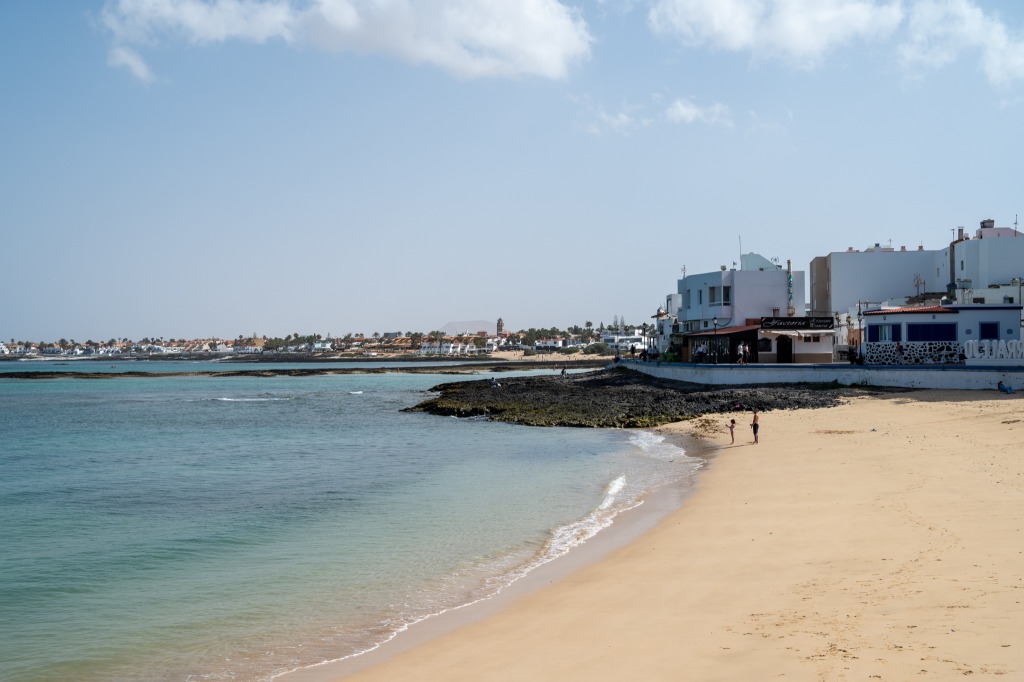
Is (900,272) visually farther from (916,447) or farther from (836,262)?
(916,447)

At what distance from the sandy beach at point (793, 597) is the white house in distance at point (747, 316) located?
2874cm

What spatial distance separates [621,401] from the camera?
43969 millimetres

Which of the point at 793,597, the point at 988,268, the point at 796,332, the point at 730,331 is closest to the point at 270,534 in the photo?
the point at 793,597

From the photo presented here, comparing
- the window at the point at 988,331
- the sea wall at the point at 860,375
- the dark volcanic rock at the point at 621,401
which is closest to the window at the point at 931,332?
the window at the point at 988,331

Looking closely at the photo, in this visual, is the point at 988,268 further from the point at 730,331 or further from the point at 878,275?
the point at 730,331

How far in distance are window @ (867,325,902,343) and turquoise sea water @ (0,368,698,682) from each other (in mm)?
15154

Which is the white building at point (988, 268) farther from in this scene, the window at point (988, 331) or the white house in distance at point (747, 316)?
the window at point (988, 331)

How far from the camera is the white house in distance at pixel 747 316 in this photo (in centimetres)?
4691

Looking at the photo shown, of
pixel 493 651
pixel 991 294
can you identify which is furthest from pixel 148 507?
pixel 991 294

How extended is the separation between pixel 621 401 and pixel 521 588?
32.4m

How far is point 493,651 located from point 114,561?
920 centimetres

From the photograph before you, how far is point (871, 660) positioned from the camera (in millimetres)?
7324

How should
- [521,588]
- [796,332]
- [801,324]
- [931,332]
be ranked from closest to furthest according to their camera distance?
[521,588] < [931,332] < [796,332] < [801,324]

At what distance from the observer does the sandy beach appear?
25.1 ft
